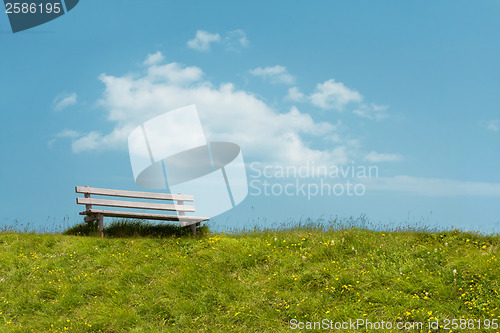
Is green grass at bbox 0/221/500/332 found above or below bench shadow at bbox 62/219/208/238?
below

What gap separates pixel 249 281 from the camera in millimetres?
8664

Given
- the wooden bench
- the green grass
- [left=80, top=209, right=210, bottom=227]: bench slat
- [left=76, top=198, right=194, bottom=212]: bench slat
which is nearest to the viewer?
the green grass

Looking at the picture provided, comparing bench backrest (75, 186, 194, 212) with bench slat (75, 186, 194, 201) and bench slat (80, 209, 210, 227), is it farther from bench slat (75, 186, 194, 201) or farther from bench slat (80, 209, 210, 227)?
bench slat (80, 209, 210, 227)

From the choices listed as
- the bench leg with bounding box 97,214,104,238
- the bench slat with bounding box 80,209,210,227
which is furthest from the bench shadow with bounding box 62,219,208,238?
the bench slat with bounding box 80,209,210,227

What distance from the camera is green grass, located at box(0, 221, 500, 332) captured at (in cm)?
764

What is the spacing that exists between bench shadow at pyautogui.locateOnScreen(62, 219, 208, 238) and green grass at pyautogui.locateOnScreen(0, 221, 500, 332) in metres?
0.53

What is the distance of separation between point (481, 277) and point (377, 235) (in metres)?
2.55

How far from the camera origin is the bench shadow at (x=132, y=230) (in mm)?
11781

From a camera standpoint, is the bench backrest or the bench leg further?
the bench leg

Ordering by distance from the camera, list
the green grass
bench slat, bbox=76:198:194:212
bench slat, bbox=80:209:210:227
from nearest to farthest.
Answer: the green grass → bench slat, bbox=80:209:210:227 → bench slat, bbox=76:198:194:212

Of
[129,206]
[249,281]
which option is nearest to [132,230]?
[129,206]

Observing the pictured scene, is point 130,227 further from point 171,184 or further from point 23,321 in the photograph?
point 23,321

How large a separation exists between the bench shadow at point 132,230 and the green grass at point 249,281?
526 millimetres

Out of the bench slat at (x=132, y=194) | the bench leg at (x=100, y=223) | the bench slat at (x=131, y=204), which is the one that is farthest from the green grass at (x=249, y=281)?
the bench slat at (x=132, y=194)
